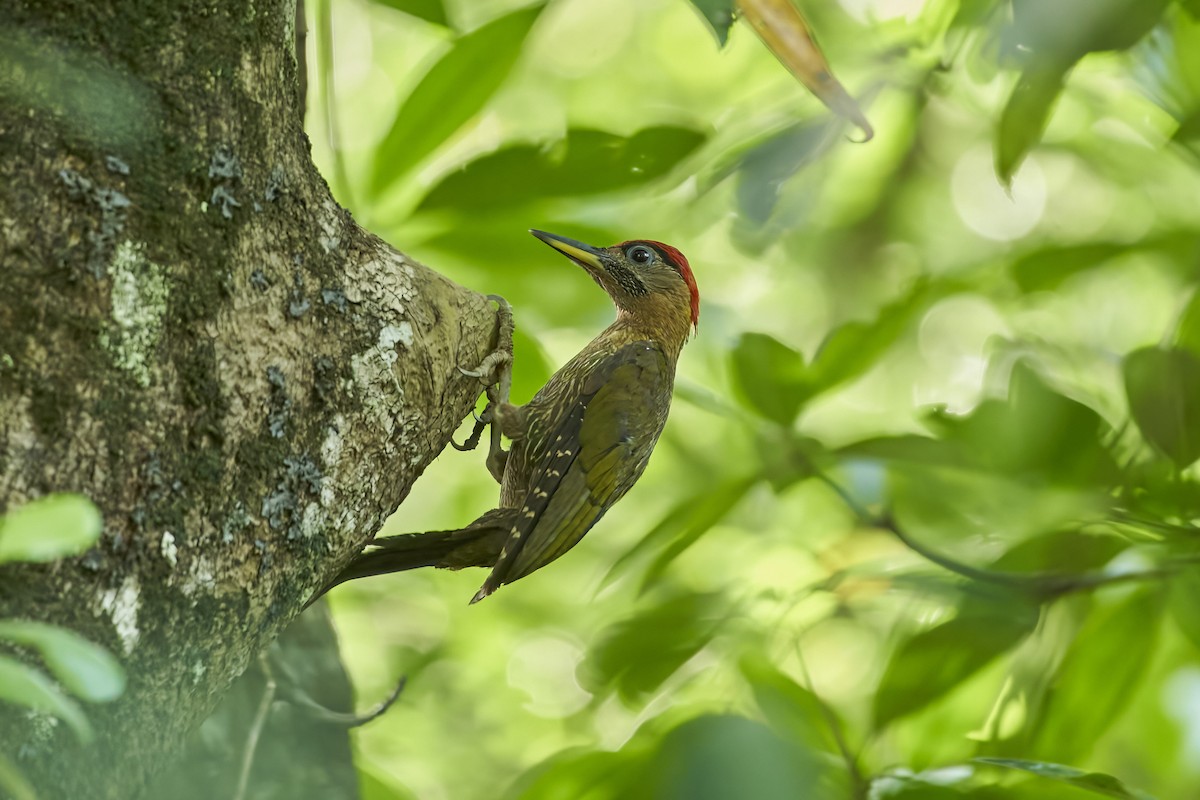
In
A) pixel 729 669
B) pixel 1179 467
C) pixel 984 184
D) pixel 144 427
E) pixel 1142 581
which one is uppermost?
pixel 144 427

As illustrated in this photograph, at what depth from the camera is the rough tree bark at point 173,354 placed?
967 millimetres

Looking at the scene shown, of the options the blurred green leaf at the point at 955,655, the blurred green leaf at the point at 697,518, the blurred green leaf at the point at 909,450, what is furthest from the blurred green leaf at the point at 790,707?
the blurred green leaf at the point at 909,450

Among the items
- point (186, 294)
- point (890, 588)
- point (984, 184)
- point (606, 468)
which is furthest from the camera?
point (984, 184)

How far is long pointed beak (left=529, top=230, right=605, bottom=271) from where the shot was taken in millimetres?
1942

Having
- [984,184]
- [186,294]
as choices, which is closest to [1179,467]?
[186,294]

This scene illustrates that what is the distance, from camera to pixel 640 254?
2.49 m

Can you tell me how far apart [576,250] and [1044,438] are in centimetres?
102

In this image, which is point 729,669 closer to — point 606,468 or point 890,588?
point 890,588

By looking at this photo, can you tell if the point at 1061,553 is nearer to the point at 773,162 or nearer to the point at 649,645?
the point at 649,645

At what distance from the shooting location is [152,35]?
1.09 m

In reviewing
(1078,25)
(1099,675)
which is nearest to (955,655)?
(1099,675)

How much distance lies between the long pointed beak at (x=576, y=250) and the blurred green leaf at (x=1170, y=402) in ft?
3.32

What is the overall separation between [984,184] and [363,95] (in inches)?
100

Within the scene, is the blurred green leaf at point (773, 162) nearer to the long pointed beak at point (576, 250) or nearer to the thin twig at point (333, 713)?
the long pointed beak at point (576, 250)
